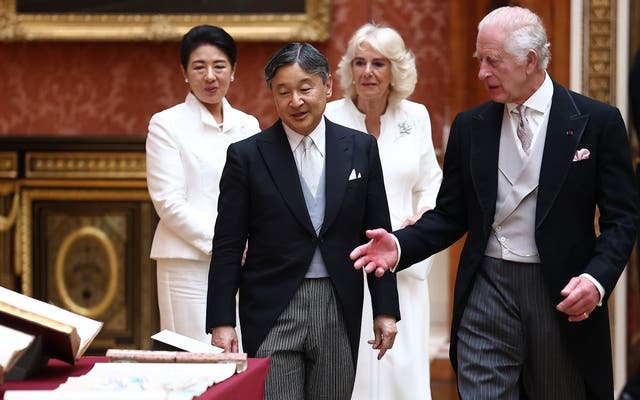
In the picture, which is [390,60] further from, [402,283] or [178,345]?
[178,345]

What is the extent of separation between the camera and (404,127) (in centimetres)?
541

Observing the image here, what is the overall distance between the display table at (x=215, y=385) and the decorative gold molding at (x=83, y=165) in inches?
165

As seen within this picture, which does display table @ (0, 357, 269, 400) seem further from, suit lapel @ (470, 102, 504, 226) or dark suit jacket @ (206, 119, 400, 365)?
suit lapel @ (470, 102, 504, 226)

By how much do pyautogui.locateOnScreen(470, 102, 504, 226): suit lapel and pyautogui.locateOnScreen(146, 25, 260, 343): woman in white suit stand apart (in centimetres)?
149

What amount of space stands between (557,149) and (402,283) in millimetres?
1618

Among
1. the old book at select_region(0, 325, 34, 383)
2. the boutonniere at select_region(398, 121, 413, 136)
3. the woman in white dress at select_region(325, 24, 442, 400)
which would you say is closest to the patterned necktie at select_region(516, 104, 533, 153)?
the woman in white dress at select_region(325, 24, 442, 400)

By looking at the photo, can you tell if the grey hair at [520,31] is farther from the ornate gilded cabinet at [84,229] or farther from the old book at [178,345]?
the ornate gilded cabinet at [84,229]

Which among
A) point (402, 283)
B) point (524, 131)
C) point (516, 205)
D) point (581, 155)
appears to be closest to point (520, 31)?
point (524, 131)

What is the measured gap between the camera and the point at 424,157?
5.46 meters

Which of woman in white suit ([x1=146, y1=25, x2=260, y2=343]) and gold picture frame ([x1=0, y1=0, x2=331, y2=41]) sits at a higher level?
gold picture frame ([x1=0, y1=0, x2=331, y2=41])

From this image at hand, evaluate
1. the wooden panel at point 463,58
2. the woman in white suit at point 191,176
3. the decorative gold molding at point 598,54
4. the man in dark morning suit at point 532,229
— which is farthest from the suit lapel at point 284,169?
the wooden panel at point 463,58

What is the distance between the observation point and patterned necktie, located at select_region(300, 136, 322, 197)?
415 cm

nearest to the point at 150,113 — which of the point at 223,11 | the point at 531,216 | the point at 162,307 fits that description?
the point at 223,11

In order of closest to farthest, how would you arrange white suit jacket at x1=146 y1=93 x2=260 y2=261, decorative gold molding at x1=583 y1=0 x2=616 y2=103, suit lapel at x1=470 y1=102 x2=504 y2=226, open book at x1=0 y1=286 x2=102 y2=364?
open book at x1=0 y1=286 x2=102 y2=364, suit lapel at x1=470 y1=102 x2=504 y2=226, white suit jacket at x1=146 y1=93 x2=260 y2=261, decorative gold molding at x1=583 y1=0 x2=616 y2=103
